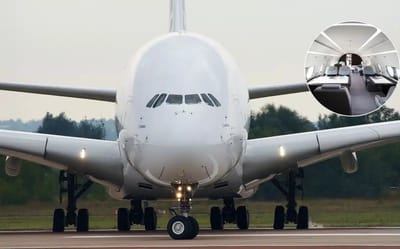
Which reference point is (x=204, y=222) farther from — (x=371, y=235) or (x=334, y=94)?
(x=371, y=235)

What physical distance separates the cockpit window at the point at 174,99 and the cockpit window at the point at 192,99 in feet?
0.40

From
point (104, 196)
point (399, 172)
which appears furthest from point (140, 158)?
point (399, 172)

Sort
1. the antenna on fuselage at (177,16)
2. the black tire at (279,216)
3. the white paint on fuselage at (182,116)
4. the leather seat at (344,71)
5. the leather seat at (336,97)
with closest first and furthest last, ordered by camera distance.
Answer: the white paint on fuselage at (182,116), the leather seat at (344,71), the black tire at (279,216), the antenna on fuselage at (177,16), the leather seat at (336,97)

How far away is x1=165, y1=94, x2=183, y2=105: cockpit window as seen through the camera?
95.4 ft

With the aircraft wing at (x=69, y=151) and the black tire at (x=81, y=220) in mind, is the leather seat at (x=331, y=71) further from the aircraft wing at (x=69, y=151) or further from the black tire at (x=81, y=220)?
the black tire at (x=81, y=220)

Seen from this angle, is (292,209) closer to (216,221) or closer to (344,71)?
(216,221)

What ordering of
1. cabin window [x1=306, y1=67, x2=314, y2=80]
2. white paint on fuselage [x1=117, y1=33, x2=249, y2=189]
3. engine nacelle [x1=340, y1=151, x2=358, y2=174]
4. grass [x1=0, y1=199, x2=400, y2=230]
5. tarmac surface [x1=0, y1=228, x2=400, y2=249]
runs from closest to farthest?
tarmac surface [x1=0, y1=228, x2=400, y2=249], white paint on fuselage [x1=117, y1=33, x2=249, y2=189], cabin window [x1=306, y1=67, x2=314, y2=80], engine nacelle [x1=340, y1=151, x2=358, y2=174], grass [x1=0, y1=199, x2=400, y2=230]

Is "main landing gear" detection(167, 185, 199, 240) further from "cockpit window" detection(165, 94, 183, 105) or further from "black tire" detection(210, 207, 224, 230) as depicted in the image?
"black tire" detection(210, 207, 224, 230)

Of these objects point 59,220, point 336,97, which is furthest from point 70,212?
point 336,97

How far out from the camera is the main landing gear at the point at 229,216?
3719 centimetres

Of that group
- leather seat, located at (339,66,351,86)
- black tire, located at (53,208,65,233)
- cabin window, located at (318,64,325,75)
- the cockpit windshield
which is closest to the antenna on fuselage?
cabin window, located at (318,64,325,75)

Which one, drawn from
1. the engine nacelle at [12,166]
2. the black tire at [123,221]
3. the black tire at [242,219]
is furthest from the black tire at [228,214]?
the engine nacelle at [12,166]

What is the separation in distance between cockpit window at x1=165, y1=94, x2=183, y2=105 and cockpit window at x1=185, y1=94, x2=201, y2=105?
0.12 meters

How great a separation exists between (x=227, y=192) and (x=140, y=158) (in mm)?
5429
